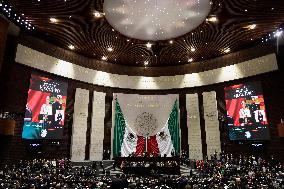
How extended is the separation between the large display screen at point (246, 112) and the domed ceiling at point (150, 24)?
3485 mm

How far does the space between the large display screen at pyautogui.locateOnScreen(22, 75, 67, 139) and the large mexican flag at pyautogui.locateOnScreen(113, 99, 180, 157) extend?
4.51 metres

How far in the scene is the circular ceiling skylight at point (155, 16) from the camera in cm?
1398

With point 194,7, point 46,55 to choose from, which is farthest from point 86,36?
point 194,7

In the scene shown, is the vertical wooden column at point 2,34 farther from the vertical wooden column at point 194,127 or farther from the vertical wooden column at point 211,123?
the vertical wooden column at point 211,123

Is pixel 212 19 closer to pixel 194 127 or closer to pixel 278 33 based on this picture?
pixel 278 33

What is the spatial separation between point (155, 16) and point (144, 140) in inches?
390

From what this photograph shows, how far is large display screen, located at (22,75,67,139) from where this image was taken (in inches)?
609

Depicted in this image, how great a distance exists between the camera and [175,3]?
14117mm

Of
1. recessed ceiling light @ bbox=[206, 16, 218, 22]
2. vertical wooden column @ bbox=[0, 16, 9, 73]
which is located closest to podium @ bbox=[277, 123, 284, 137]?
recessed ceiling light @ bbox=[206, 16, 218, 22]

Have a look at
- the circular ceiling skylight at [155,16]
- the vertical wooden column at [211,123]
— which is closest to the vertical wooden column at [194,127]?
the vertical wooden column at [211,123]

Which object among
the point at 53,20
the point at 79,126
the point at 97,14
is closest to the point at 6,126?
the point at 79,126

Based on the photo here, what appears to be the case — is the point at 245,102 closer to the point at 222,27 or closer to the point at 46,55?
the point at 222,27

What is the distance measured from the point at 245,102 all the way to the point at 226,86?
2176 millimetres

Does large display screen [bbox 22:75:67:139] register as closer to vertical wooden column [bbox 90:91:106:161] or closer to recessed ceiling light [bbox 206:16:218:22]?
vertical wooden column [bbox 90:91:106:161]
